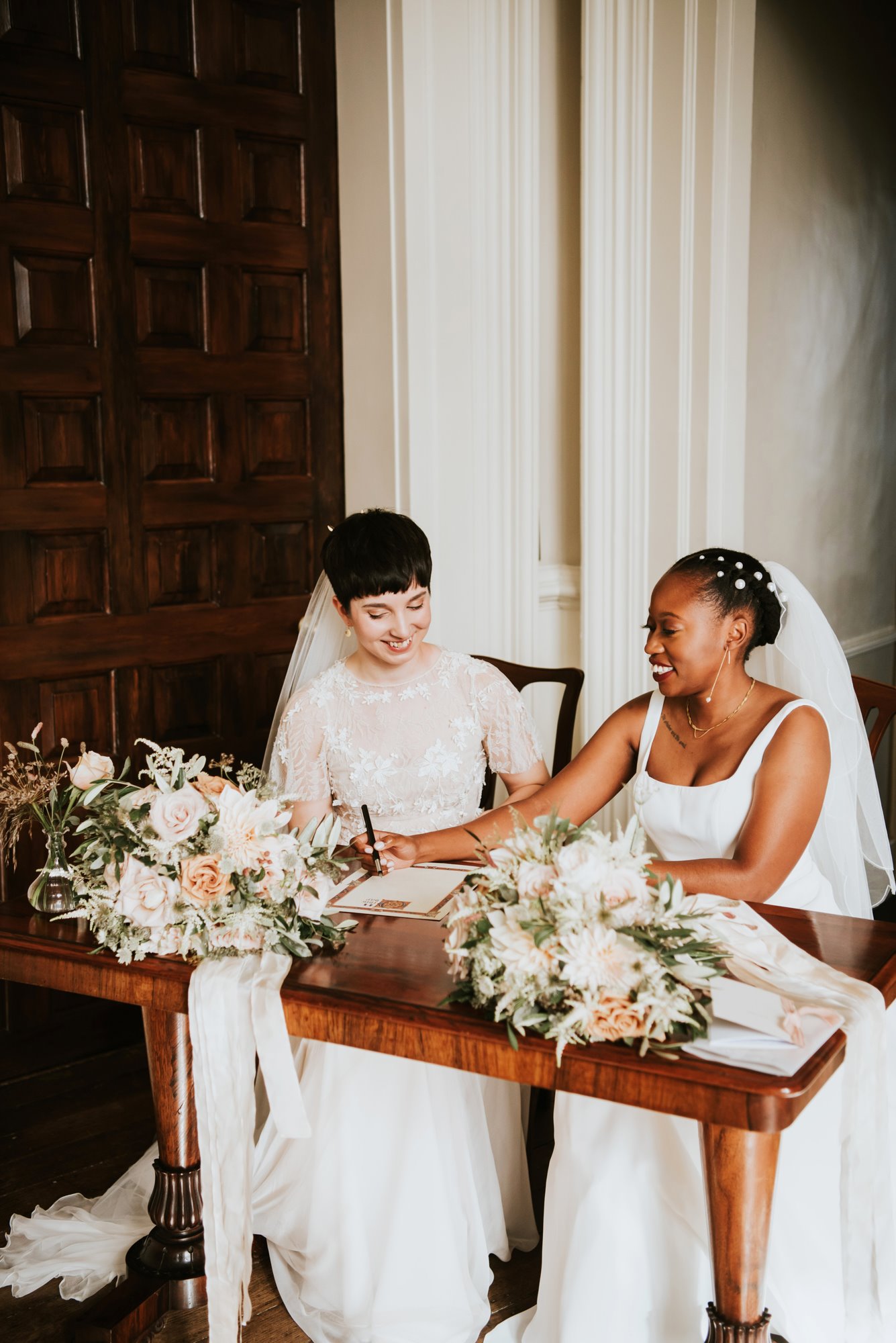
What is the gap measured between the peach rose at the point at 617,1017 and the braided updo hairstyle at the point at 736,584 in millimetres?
1070

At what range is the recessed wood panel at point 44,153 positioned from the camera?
3318 mm

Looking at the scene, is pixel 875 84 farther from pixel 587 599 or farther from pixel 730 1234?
pixel 730 1234

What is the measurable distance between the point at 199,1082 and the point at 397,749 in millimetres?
1062

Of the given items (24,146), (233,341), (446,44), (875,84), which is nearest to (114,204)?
(24,146)

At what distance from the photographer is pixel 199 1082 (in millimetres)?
2055

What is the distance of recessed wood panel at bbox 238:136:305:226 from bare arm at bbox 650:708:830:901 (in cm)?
236

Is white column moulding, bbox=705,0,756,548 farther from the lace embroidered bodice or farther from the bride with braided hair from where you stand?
the lace embroidered bodice

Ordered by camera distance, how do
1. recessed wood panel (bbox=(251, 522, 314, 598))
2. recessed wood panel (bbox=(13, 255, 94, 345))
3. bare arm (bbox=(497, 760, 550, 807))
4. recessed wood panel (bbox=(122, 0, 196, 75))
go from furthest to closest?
1. recessed wood panel (bbox=(251, 522, 314, 598))
2. recessed wood panel (bbox=(122, 0, 196, 75))
3. recessed wood panel (bbox=(13, 255, 94, 345))
4. bare arm (bbox=(497, 760, 550, 807))

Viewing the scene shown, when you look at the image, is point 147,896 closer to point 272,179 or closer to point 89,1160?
point 89,1160

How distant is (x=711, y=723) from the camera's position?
2609 millimetres

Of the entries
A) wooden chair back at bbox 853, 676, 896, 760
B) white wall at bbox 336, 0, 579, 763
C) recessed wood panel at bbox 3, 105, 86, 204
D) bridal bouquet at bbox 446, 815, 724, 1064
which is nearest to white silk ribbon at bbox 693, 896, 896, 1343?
bridal bouquet at bbox 446, 815, 724, 1064

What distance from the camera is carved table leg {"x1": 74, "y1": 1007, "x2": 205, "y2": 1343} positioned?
92.2 inches

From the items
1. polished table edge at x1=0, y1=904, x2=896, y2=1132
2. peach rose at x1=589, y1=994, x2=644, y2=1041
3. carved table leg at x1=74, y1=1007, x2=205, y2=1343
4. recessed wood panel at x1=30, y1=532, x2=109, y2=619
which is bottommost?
carved table leg at x1=74, y1=1007, x2=205, y2=1343

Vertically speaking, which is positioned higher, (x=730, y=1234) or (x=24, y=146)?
(x=24, y=146)
